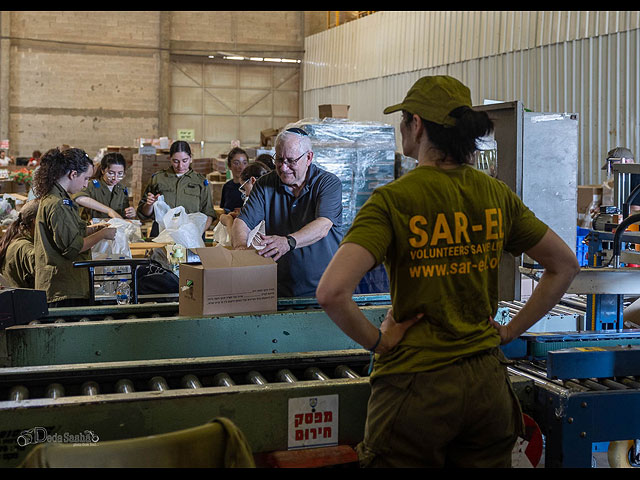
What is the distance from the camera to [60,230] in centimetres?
374

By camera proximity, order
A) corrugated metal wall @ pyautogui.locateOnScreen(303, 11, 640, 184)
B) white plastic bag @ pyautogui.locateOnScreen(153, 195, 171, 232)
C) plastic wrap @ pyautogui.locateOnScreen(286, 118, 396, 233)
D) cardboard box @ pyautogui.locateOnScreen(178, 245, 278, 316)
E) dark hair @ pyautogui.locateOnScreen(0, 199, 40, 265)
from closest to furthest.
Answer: cardboard box @ pyautogui.locateOnScreen(178, 245, 278, 316), dark hair @ pyautogui.locateOnScreen(0, 199, 40, 265), white plastic bag @ pyautogui.locateOnScreen(153, 195, 171, 232), plastic wrap @ pyautogui.locateOnScreen(286, 118, 396, 233), corrugated metal wall @ pyautogui.locateOnScreen(303, 11, 640, 184)

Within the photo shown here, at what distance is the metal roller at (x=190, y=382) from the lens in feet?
7.21

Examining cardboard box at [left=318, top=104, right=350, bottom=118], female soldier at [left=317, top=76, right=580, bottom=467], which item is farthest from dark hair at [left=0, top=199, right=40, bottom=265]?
cardboard box at [left=318, top=104, right=350, bottom=118]

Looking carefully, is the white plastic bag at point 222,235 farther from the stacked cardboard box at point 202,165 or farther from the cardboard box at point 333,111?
the stacked cardboard box at point 202,165

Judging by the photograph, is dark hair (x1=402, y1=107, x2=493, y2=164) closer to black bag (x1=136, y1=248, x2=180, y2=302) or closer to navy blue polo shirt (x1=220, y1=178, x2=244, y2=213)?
black bag (x1=136, y1=248, x2=180, y2=302)

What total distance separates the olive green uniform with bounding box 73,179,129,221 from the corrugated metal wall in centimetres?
592

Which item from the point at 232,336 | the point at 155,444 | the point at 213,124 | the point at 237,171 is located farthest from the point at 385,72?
the point at 155,444

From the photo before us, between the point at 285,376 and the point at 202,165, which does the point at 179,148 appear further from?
the point at 202,165

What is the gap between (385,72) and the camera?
1357 cm

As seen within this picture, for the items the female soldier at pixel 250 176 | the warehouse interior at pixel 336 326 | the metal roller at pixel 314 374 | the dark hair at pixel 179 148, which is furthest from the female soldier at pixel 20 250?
the metal roller at pixel 314 374

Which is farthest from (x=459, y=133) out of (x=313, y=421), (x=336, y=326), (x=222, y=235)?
(x=222, y=235)

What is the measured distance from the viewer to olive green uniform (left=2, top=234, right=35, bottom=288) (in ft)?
13.2

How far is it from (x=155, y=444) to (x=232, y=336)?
4.54 feet
